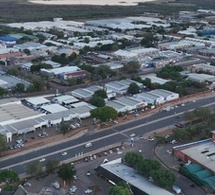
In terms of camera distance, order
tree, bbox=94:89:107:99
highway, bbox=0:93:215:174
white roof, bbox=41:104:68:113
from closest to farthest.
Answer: highway, bbox=0:93:215:174
white roof, bbox=41:104:68:113
tree, bbox=94:89:107:99

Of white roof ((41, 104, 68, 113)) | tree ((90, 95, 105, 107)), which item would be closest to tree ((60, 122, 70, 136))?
white roof ((41, 104, 68, 113))

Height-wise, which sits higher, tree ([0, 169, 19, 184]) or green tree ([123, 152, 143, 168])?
green tree ([123, 152, 143, 168])

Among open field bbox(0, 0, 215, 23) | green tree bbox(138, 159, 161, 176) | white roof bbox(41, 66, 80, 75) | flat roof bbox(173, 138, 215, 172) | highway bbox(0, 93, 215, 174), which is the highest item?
open field bbox(0, 0, 215, 23)

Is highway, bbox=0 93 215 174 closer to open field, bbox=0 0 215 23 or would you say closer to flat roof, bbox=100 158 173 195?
flat roof, bbox=100 158 173 195

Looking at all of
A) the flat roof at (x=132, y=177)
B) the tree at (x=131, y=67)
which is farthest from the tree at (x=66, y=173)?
the tree at (x=131, y=67)

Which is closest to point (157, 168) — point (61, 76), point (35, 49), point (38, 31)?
point (61, 76)

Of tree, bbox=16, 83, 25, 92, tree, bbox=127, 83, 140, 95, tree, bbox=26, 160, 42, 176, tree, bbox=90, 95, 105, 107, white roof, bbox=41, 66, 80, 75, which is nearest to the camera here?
tree, bbox=26, 160, 42, 176

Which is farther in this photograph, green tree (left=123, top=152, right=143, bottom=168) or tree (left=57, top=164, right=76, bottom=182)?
green tree (left=123, top=152, right=143, bottom=168)

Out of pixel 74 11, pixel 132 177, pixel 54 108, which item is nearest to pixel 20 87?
pixel 54 108

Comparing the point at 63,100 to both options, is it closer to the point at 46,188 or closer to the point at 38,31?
the point at 46,188
